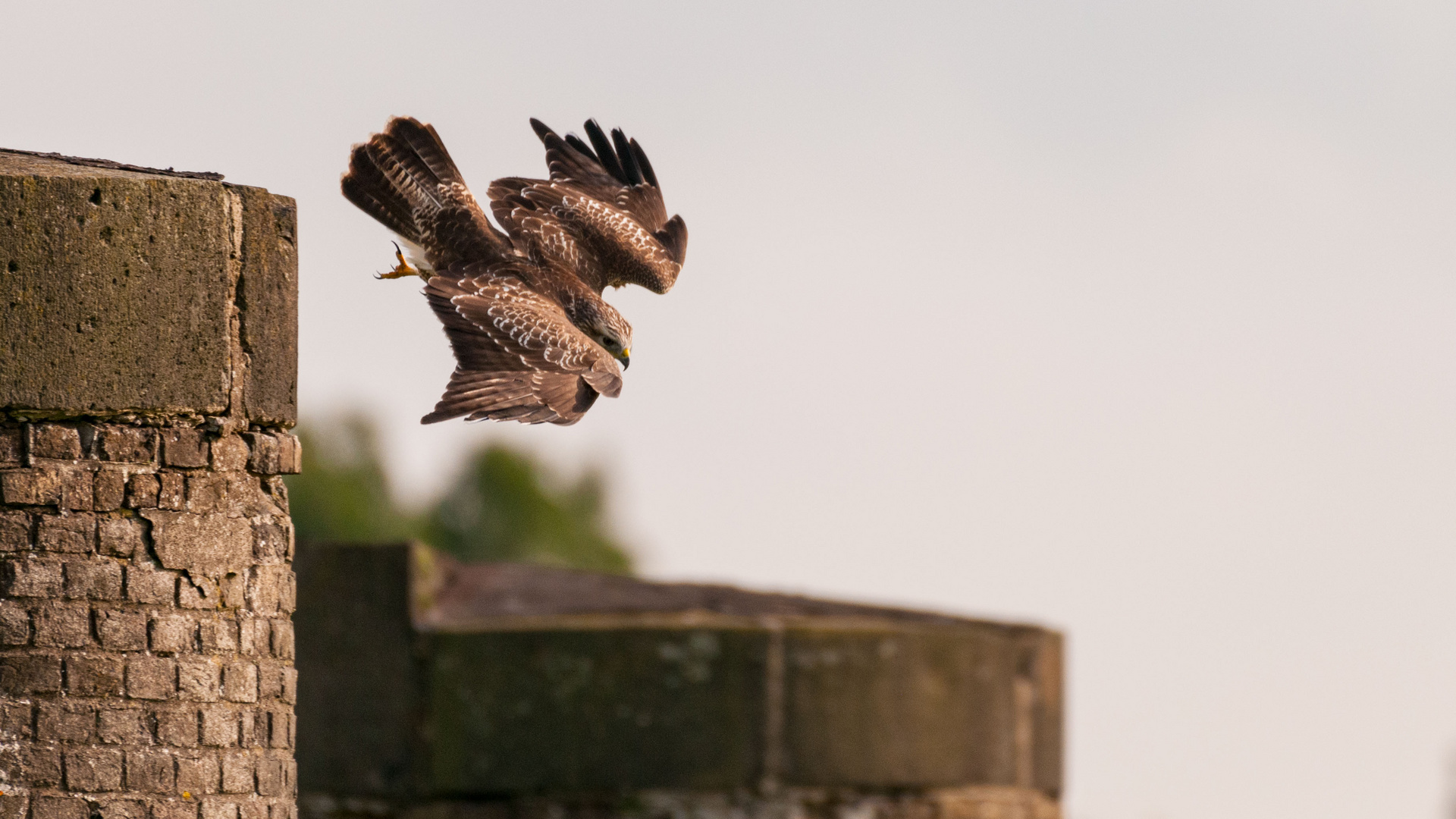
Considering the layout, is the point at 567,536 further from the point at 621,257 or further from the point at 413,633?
the point at 621,257

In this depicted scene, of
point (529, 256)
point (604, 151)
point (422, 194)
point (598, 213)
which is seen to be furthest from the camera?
point (604, 151)

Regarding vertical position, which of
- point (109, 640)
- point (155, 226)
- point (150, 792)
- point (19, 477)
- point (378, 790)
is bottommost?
point (378, 790)

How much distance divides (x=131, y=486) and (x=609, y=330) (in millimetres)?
2084

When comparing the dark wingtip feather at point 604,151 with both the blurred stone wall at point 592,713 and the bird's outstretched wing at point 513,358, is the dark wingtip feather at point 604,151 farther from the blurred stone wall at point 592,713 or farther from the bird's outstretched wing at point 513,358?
the blurred stone wall at point 592,713

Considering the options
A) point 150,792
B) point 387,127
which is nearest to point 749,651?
point 387,127

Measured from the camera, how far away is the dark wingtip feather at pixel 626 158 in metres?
8.98

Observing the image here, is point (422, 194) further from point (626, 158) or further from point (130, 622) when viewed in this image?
point (130, 622)

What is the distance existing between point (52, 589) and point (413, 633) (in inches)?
242

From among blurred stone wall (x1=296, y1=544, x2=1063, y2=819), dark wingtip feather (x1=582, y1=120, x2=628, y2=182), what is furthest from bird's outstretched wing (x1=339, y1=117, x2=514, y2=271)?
blurred stone wall (x1=296, y1=544, x2=1063, y2=819)

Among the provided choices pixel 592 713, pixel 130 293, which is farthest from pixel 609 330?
pixel 592 713

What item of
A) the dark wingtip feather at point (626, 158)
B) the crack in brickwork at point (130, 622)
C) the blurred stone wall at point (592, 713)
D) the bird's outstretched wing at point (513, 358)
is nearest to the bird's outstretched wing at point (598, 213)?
the dark wingtip feather at point (626, 158)

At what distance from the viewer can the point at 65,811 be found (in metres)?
6.03

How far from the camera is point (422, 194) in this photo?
775 cm

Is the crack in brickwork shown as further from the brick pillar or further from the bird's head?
the bird's head
